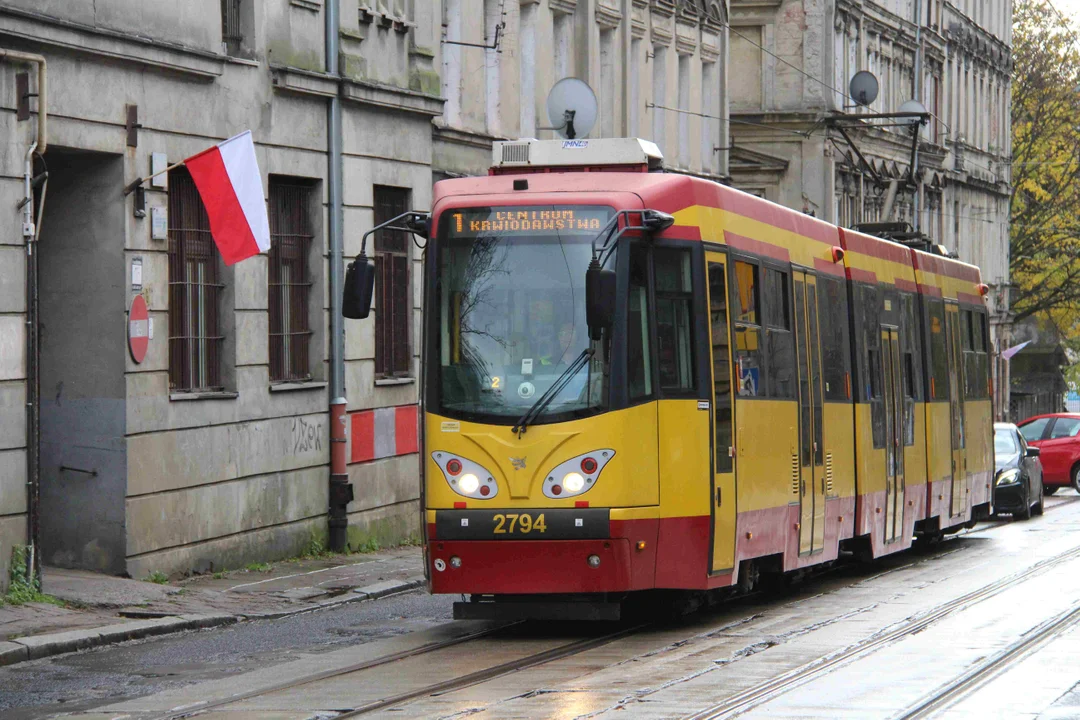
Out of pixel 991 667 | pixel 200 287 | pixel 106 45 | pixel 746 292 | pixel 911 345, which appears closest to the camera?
pixel 991 667

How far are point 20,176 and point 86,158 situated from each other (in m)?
1.63

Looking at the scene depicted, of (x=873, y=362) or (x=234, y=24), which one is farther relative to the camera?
(x=234, y=24)

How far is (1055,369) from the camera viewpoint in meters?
72.5

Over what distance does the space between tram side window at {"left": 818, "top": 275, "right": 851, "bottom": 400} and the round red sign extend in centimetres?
602

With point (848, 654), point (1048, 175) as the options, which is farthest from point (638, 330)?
point (1048, 175)

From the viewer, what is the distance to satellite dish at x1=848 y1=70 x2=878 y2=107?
46719mm

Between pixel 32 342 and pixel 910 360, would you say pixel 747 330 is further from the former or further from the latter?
pixel 910 360

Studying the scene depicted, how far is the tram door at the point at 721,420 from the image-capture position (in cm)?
1451

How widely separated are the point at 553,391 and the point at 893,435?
7789 millimetres

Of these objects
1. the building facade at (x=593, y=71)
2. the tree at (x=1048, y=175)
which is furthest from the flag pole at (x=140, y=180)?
the tree at (x=1048, y=175)

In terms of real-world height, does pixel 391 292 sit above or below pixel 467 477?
above

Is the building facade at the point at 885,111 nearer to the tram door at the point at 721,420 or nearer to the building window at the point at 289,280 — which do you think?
the building window at the point at 289,280

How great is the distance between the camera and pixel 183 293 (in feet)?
63.7

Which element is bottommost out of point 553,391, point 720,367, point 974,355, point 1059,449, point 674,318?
point 1059,449
